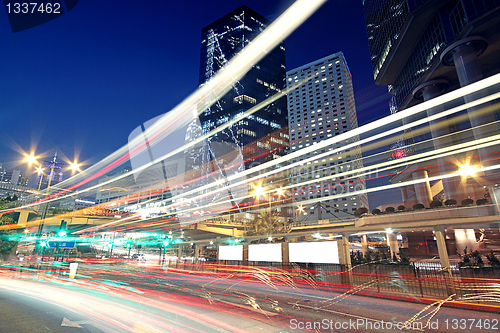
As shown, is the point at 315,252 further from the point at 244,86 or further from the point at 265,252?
the point at 244,86

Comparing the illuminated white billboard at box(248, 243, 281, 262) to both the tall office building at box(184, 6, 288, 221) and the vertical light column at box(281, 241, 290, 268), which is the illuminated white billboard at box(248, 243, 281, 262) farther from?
the tall office building at box(184, 6, 288, 221)

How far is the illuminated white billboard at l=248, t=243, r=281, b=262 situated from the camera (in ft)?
73.9

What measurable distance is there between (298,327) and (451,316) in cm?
672

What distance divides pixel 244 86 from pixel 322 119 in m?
56.4

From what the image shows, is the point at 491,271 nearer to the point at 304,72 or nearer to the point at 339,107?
the point at 339,107

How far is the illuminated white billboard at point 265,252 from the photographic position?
22531mm

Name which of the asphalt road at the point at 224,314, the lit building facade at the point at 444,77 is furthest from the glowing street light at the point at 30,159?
the lit building facade at the point at 444,77

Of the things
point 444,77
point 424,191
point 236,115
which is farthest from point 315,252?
point 236,115

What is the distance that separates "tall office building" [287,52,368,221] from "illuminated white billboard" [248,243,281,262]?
108 metres

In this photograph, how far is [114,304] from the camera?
10.9m

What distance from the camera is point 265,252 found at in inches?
911

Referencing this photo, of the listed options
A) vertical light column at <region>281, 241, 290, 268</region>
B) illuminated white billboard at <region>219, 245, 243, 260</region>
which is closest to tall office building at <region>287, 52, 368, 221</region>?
illuminated white billboard at <region>219, 245, 243, 260</region>

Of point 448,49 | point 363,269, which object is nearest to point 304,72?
point 448,49

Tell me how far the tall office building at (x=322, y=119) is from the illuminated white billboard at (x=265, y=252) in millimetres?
107788
